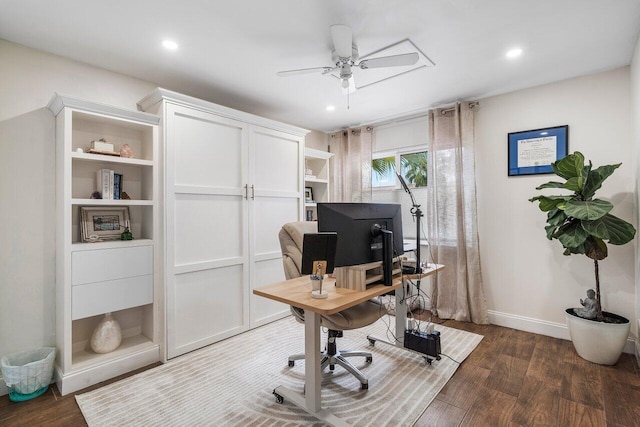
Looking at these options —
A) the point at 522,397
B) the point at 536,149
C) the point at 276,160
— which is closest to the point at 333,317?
the point at 522,397

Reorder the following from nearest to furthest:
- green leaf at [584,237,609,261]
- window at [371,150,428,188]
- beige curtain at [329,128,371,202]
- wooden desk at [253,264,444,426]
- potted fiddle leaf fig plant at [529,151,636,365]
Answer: wooden desk at [253,264,444,426] < potted fiddle leaf fig plant at [529,151,636,365] < green leaf at [584,237,609,261] < window at [371,150,428,188] < beige curtain at [329,128,371,202]

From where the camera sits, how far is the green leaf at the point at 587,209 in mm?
2156

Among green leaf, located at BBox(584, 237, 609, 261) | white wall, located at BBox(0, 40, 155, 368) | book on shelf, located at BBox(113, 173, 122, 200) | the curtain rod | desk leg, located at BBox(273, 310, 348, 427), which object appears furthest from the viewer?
the curtain rod

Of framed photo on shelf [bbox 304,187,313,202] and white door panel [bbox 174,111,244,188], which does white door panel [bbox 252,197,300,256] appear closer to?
white door panel [bbox 174,111,244,188]

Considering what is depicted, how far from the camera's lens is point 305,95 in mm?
3189

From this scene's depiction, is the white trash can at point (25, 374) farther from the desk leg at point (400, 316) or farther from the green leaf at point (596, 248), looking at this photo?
the green leaf at point (596, 248)

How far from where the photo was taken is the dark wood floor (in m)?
1.76

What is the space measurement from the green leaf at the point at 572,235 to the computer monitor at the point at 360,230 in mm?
1493

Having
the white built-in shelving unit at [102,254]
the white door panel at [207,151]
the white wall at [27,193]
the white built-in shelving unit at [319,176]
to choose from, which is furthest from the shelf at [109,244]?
the white built-in shelving unit at [319,176]

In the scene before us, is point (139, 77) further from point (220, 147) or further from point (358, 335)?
point (358, 335)

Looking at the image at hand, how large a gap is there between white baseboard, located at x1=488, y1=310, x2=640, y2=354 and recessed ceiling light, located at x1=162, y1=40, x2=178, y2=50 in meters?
3.90

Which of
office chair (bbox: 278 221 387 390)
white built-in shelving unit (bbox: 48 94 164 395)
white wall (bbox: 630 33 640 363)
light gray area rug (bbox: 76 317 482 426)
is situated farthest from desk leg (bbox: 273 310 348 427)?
white wall (bbox: 630 33 640 363)

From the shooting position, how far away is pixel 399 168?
161 inches

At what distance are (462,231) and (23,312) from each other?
3.95m
